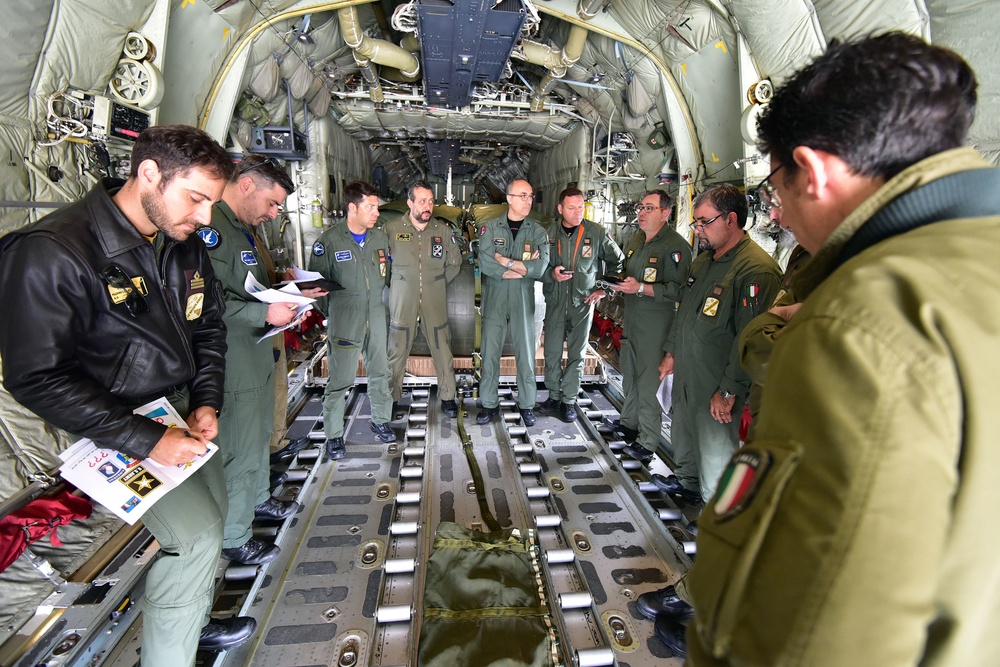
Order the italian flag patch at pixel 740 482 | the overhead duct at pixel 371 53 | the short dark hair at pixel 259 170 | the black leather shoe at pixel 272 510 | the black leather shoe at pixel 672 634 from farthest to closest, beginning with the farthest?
the overhead duct at pixel 371 53
the black leather shoe at pixel 272 510
the short dark hair at pixel 259 170
the black leather shoe at pixel 672 634
the italian flag patch at pixel 740 482

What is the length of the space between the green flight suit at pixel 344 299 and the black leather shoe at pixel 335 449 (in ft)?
0.13

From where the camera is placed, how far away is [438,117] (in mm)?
7711

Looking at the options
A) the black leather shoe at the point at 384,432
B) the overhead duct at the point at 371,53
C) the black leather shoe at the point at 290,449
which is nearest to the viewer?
the black leather shoe at the point at 290,449

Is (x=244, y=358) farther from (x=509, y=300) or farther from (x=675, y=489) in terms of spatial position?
(x=675, y=489)

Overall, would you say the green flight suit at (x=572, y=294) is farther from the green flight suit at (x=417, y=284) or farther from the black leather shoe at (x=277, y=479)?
the black leather shoe at (x=277, y=479)

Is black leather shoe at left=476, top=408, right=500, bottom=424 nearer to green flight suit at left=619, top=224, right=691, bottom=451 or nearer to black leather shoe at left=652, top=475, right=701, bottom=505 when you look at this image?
green flight suit at left=619, top=224, right=691, bottom=451

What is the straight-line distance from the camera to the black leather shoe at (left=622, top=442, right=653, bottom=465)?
11.9 feet

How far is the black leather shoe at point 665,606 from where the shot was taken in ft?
7.29

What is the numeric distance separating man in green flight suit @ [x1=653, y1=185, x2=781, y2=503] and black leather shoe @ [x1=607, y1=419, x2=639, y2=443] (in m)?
0.93

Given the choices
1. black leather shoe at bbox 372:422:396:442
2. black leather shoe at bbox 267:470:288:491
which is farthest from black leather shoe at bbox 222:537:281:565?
black leather shoe at bbox 372:422:396:442

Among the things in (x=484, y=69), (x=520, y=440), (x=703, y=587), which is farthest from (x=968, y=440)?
(x=484, y=69)

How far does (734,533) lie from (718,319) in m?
2.21

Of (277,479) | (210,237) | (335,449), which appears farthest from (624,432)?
(210,237)

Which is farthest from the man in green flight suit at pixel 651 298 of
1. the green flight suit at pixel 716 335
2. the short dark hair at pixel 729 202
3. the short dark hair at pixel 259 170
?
the short dark hair at pixel 259 170
